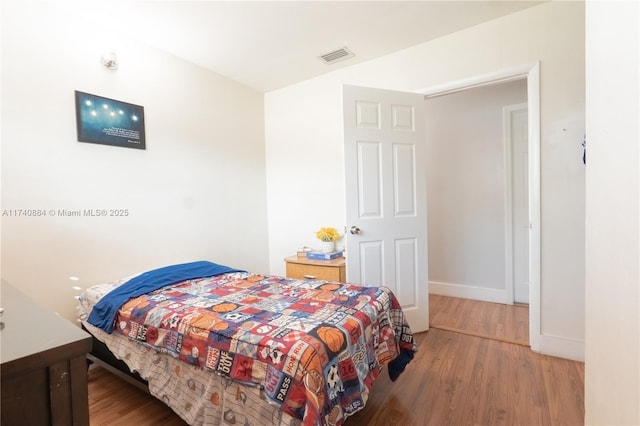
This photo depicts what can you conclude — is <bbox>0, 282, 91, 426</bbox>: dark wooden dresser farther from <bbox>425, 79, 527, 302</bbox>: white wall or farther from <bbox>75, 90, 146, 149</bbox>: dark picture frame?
<bbox>425, 79, 527, 302</bbox>: white wall

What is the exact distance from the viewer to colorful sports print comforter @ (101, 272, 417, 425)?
1.11 m

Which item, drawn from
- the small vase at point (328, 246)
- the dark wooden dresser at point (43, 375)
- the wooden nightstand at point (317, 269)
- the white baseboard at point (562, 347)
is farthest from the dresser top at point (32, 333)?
the white baseboard at point (562, 347)

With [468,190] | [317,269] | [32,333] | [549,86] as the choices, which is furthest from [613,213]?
[468,190]

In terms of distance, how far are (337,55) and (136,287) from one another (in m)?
2.56

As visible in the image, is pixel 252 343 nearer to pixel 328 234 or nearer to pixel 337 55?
pixel 328 234

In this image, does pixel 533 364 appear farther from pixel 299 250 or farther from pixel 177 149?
pixel 177 149

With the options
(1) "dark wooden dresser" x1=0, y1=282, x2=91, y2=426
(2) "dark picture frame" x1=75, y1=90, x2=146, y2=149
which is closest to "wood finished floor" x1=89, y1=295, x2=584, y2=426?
(1) "dark wooden dresser" x1=0, y1=282, x2=91, y2=426

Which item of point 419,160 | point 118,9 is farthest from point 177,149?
point 419,160

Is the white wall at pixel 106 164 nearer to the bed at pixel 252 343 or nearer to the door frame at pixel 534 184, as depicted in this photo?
the bed at pixel 252 343

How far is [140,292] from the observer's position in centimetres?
187

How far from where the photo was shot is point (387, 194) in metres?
2.53

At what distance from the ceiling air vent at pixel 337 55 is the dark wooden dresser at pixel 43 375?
9.14ft

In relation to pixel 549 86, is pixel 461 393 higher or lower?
lower

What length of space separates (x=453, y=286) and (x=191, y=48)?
3809 millimetres
